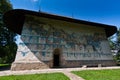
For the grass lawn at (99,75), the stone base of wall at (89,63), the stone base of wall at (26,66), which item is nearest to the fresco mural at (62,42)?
the stone base of wall at (89,63)

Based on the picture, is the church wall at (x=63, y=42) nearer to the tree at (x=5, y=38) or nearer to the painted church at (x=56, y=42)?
the painted church at (x=56, y=42)

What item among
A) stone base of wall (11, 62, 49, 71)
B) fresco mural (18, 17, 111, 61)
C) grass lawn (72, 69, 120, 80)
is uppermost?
fresco mural (18, 17, 111, 61)

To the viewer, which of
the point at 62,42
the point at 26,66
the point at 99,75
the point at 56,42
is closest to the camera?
the point at 99,75

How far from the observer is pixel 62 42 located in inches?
536

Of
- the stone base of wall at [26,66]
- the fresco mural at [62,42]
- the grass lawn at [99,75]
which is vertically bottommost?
the grass lawn at [99,75]

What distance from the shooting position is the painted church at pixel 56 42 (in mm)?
12055

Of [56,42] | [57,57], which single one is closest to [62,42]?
[56,42]

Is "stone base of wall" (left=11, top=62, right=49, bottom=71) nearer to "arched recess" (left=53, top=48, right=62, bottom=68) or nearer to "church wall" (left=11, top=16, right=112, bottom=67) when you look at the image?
"church wall" (left=11, top=16, right=112, bottom=67)

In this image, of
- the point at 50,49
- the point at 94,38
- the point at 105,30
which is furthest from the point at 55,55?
the point at 105,30

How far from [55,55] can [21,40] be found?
4.09 meters

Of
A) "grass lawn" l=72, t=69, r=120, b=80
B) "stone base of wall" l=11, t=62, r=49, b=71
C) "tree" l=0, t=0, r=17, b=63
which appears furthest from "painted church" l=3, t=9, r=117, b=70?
"grass lawn" l=72, t=69, r=120, b=80

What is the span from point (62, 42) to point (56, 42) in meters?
0.69

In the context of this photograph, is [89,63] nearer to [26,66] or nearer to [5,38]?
[26,66]

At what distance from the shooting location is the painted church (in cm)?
1205
